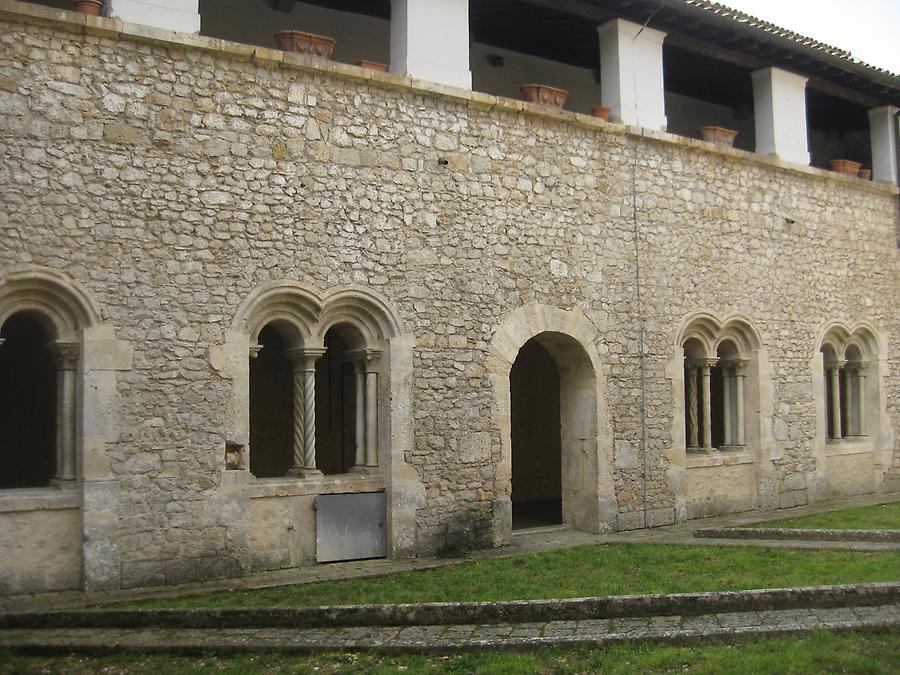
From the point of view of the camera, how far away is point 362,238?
9.62 m

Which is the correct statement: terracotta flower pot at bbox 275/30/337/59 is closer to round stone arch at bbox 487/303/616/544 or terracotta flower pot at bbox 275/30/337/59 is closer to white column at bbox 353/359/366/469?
white column at bbox 353/359/366/469

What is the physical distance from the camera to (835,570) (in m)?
8.12

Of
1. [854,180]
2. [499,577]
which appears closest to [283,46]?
[499,577]

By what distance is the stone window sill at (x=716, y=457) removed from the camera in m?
12.5

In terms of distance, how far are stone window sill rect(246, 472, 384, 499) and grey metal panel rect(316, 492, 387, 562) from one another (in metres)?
0.06

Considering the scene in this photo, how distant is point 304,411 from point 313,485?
0.78 meters

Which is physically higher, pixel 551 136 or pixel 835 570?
pixel 551 136

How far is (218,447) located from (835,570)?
580 cm

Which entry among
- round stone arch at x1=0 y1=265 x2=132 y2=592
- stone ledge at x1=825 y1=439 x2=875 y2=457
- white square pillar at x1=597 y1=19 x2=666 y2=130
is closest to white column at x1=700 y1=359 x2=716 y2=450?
stone ledge at x1=825 y1=439 x2=875 y2=457

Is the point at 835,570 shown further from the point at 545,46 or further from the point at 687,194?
the point at 545,46

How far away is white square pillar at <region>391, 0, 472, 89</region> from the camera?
1012 centimetres

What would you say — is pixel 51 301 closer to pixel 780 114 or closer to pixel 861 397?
pixel 780 114

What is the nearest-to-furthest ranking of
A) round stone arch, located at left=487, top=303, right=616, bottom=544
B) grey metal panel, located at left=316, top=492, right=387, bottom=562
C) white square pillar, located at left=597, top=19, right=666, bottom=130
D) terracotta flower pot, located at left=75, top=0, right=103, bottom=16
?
terracotta flower pot, located at left=75, top=0, right=103, bottom=16, grey metal panel, located at left=316, top=492, right=387, bottom=562, round stone arch, located at left=487, top=303, right=616, bottom=544, white square pillar, located at left=597, top=19, right=666, bottom=130

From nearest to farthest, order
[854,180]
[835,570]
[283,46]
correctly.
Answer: [835,570] < [283,46] < [854,180]
